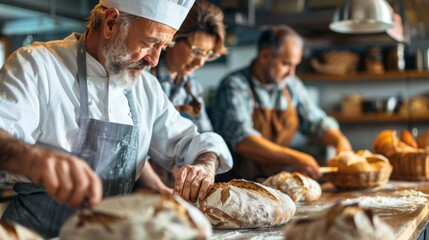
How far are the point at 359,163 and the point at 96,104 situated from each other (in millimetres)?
1388

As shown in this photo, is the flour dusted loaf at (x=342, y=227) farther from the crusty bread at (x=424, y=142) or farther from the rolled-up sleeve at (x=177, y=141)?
the crusty bread at (x=424, y=142)

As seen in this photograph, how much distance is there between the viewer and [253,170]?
374 cm

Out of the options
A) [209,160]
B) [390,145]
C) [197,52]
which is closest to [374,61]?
[390,145]

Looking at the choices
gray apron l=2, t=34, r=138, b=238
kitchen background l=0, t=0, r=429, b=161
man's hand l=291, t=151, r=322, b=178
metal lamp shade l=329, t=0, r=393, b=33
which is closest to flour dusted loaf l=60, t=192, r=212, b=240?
gray apron l=2, t=34, r=138, b=238

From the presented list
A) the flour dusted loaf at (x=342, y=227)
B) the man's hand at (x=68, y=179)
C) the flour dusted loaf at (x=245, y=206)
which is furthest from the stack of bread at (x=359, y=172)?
the man's hand at (x=68, y=179)

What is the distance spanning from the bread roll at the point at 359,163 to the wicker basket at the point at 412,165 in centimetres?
32

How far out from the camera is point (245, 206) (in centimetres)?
185

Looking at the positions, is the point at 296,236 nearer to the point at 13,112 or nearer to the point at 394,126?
the point at 13,112

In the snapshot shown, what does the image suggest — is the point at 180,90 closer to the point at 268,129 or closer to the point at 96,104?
the point at 96,104

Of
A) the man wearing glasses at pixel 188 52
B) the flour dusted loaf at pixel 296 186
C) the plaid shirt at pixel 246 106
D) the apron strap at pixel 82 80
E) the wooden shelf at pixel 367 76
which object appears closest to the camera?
the apron strap at pixel 82 80

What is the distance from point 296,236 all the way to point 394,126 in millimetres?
4828

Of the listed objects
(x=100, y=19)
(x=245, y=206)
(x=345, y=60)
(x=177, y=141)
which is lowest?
(x=245, y=206)

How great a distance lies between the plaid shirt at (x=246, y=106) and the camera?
3.57m

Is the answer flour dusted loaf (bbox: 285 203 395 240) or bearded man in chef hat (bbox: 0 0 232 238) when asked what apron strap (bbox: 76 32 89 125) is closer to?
bearded man in chef hat (bbox: 0 0 232 238)
